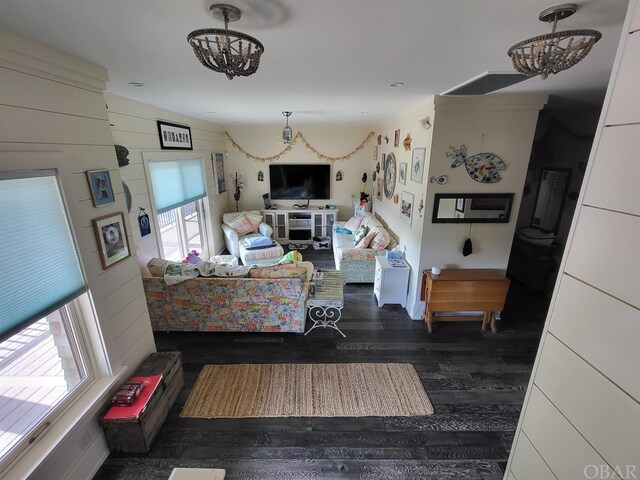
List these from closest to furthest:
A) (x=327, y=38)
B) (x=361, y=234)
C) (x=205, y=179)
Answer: (x=327, y=38) < (x=361, y=234) < (x=205, y=179)

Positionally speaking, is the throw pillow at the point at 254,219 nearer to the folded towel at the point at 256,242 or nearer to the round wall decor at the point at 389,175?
the folded towel at the point at 256,242

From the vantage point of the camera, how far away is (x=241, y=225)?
18.9ft

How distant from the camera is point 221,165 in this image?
19.6 ft

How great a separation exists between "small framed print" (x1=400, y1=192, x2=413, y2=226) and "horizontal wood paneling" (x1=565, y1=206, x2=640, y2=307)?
2872 millimetres

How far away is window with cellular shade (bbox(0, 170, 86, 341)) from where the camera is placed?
1421mm

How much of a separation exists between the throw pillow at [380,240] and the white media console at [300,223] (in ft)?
6.28

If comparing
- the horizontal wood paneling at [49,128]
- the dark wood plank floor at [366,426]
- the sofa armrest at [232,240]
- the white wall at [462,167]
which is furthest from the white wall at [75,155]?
the sofa armrest at [232,240]

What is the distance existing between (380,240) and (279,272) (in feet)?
6.31

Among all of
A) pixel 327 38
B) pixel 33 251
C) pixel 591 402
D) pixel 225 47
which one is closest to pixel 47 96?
pixel 33 251

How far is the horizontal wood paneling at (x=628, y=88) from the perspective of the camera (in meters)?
0.77

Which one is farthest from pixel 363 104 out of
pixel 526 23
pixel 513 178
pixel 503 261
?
pixel 503 261

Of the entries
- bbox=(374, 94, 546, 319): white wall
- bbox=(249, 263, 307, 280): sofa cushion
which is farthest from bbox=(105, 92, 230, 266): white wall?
bbox=(374, 94, 546, 319): white wall

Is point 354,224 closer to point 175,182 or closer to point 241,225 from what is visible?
point 241,225

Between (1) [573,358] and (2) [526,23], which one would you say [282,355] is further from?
(2) [526,23]
